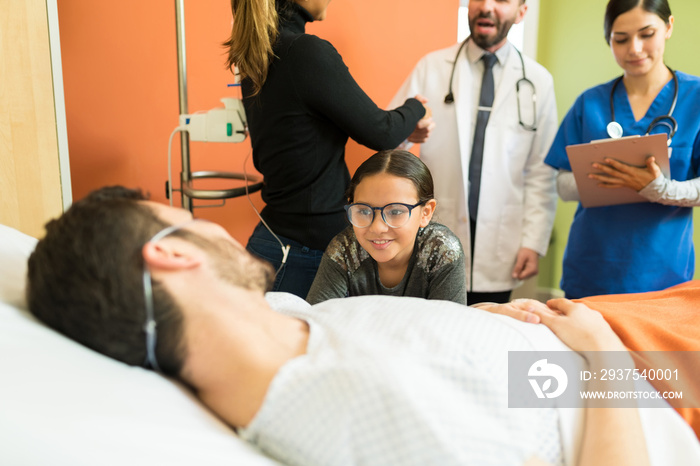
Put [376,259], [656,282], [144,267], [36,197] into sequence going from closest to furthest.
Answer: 1. [144,267]
2. [376,259]
3. [36,197]
4. [656,282]

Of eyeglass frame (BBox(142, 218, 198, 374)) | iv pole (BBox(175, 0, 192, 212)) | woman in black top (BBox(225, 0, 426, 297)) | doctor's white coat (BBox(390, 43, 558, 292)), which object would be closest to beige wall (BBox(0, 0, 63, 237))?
iv pole (BBox(175, 0, 192, 212))

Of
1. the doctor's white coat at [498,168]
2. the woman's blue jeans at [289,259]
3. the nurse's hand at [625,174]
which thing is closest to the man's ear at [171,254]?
the woman's blue jeans at [289,259]

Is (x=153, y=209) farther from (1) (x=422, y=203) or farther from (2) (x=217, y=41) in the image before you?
(2) (x=217, y=41)

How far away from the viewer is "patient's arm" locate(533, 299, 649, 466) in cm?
79

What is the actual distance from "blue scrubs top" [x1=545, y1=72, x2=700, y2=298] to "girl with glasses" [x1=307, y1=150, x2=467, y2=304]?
76 centimetres

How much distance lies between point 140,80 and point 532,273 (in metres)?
1.69

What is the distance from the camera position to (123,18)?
2.08 metres

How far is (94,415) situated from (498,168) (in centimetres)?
180

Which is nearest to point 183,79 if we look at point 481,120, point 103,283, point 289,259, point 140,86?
point 140,86

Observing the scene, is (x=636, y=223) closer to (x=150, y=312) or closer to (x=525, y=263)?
(x=525, y=263)

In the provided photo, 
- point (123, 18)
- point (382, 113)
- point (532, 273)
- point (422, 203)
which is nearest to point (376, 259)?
point (422, 203)

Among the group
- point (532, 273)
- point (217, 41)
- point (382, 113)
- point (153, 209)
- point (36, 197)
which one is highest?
point (217, 41)

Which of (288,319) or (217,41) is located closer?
(288,319)

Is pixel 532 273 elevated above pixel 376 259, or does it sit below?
below
